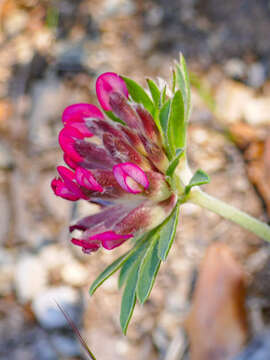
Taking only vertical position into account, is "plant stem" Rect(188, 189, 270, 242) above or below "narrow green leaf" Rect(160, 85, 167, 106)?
below

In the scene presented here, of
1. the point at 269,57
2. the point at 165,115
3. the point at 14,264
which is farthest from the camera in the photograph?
the point at 269,57

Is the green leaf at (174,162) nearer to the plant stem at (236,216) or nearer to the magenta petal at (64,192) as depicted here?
the plant stem at (236,216)

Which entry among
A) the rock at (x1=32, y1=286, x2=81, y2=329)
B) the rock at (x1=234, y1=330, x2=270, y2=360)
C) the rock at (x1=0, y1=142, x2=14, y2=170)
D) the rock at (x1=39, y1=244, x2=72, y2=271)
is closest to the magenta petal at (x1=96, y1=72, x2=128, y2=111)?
the rock at (x1=234, y1=330, x2=270, y2=360)

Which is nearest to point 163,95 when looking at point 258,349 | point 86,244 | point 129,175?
point 129,175

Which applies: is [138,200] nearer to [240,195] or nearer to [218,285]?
[218,285]

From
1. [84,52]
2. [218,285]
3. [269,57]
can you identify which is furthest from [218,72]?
[218,285]

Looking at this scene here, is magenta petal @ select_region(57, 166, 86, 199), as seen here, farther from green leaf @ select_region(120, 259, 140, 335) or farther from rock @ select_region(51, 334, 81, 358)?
rock @ select_region(51, 334, 81, 358)
